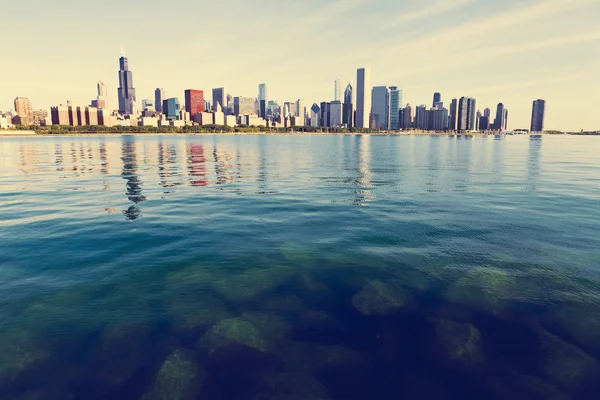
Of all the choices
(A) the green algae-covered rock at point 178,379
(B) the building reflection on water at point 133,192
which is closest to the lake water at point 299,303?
(A) the green algae-covered rock at point 178,379

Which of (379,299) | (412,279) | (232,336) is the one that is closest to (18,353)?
(232,336)

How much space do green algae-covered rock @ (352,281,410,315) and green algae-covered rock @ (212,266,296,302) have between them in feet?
14.6

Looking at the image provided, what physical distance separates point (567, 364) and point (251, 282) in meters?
14.3

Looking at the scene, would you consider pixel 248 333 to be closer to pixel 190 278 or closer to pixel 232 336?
pixel 232 336

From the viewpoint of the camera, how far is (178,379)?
12414mm

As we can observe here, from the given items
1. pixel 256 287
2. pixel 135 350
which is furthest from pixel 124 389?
pixel 256 287

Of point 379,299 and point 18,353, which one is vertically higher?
point 379,299

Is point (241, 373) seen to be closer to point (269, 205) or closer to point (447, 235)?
point (447, 235)

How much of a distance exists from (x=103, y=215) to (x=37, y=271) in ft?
43.5

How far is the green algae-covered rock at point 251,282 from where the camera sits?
18.2 m

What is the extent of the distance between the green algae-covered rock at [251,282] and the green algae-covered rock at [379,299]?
4453 millimetres

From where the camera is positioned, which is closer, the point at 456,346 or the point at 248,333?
the point at 456,346

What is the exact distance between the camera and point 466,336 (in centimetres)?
1488

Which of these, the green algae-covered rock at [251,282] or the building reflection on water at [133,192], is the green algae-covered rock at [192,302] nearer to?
the green algae-covered rock at [251,282]
